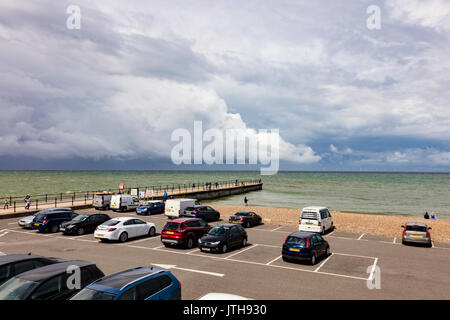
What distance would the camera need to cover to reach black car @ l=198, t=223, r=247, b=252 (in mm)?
17431

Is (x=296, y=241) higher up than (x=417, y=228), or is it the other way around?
(x=296, y=241)

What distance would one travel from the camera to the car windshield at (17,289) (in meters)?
7.44

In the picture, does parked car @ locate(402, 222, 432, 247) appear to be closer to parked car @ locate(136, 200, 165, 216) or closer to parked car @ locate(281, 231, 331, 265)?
parked car @ locate(281, 231, 331, 265)

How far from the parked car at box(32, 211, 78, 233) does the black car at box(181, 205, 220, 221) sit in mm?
10196

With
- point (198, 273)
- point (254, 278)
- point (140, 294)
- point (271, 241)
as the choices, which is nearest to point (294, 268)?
point (254, 278)

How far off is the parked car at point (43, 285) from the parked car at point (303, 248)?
384 inches

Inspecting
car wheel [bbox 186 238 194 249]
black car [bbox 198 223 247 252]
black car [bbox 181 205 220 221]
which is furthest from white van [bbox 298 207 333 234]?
black car [bbox 181 205 220 221]

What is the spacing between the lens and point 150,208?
34094mm

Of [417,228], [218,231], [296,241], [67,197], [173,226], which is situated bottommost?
[67,197]

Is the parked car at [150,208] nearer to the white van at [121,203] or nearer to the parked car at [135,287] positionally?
the white van at [121,203]

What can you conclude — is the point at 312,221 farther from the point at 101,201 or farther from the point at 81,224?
the point at 101,201

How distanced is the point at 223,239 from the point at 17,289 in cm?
1127

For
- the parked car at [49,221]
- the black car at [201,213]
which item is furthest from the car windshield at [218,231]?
the parked car at [49,221]

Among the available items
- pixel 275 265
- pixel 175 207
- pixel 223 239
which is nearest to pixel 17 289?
pixel 275 265
